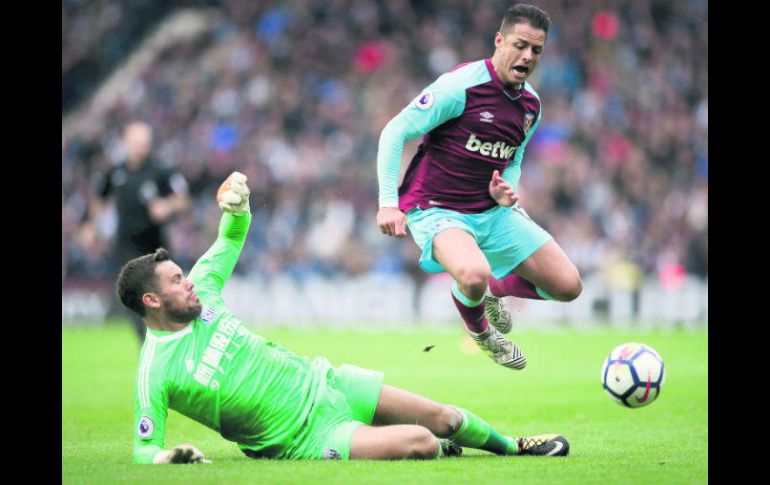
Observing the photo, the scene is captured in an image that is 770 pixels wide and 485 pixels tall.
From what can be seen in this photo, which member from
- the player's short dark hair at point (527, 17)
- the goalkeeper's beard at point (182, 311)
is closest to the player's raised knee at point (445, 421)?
the goalkeeper's beard at point (182, 311)

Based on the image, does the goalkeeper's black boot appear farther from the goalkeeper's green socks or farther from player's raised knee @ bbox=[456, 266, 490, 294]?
player's raised knee @ bbox=[456, 266, 490, 294]

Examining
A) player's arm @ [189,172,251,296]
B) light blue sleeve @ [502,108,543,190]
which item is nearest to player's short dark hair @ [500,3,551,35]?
light blue sleeve @ [502,108,543,190]

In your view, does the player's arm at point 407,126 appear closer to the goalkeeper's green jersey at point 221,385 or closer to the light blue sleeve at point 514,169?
the light blue sleeve at point 514,169

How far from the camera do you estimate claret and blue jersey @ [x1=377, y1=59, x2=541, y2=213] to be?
23.2ft

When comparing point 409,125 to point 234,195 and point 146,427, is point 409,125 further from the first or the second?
point 146,427

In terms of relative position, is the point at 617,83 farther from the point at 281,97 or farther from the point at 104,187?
the point at 104,187

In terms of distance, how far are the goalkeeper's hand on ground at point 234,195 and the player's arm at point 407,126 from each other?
1.08 m

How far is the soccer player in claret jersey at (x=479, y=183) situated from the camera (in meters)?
7.05

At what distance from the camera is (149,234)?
10617 millimetres

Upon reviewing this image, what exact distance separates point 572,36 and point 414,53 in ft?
11.7

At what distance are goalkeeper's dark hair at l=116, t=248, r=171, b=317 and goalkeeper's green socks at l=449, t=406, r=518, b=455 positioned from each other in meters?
1.93

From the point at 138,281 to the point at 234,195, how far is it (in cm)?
79

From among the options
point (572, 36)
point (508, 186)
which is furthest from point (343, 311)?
point (508, 186)

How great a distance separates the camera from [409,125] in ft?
23.2
